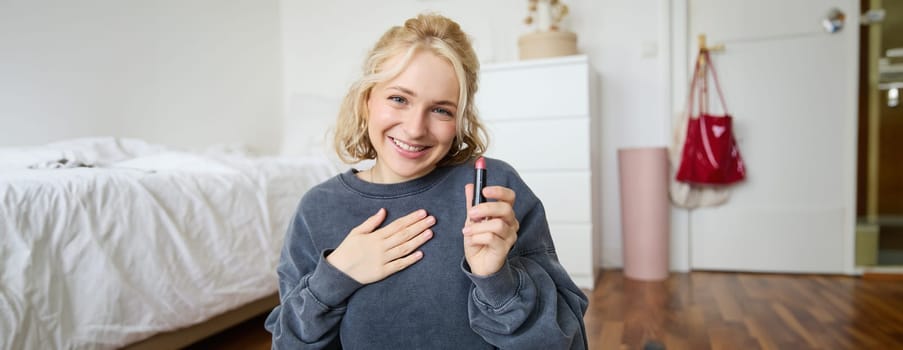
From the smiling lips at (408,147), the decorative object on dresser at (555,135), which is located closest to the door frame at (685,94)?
the decorative object on dresser at (555,135)

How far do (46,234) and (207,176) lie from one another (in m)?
0.48

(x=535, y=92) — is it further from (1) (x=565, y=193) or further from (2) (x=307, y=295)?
(2) (x=307, y=295)

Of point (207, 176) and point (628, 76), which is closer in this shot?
point (207, 176)

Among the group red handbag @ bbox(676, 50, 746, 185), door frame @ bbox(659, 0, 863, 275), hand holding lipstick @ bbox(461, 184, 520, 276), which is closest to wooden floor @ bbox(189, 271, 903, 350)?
door frame @ bbox(659, 0, 863, 275)

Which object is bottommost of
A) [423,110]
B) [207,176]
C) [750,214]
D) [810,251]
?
[810,251]

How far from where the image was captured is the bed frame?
1.40m

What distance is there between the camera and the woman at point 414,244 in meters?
0.67

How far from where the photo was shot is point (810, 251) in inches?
100

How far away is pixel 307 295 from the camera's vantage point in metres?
0.69

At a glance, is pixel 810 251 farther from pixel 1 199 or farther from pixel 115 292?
pixel 1 199

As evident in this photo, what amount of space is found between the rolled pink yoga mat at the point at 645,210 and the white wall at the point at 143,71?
2.06 meters

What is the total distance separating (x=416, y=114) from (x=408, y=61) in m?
0.07

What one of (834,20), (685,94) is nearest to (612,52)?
(685,94)

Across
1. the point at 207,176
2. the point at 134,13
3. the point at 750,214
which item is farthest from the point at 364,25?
the point at 750,214
